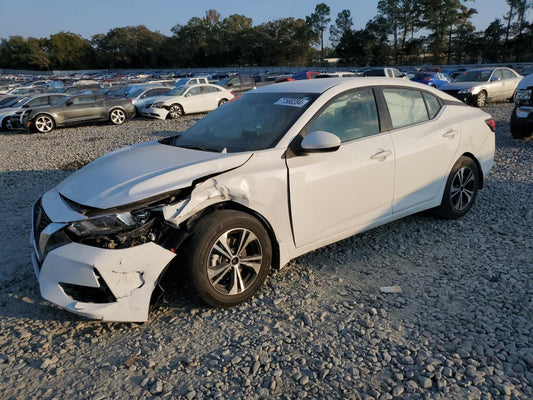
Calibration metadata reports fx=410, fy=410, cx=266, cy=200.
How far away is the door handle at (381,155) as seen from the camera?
3742 millimetres

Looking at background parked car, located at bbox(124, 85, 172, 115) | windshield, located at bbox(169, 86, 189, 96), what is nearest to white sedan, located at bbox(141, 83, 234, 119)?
windshield, located at bbox(169, 86, 189, 96)

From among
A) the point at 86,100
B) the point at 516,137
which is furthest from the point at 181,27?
the point at 516,137

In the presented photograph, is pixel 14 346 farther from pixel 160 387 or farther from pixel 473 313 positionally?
pixel 473 313

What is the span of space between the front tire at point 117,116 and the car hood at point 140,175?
13.8 metres

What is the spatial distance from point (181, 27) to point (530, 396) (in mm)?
120331

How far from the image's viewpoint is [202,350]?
2750 millimetres

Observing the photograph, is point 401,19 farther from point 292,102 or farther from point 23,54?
point 23,54

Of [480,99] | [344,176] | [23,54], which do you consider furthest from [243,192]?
[23,54]

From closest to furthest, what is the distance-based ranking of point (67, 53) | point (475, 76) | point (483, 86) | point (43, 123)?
point (43, 123)
point (483, 86)
point (475, 76)
point (67, 53)

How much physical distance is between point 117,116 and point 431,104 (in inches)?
569

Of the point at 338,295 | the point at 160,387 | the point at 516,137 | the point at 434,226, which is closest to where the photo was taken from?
the point at 160,387

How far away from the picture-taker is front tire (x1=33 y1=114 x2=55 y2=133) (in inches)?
578

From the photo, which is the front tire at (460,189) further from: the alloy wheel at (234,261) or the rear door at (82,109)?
the rear door at (82,109)

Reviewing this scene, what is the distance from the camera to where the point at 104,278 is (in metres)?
2.67
